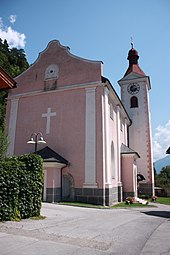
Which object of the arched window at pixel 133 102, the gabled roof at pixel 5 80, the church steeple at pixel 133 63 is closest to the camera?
the gabled roof at pixel 5 80

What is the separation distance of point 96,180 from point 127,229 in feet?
27.2

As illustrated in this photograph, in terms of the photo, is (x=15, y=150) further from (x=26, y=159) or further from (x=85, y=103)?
(x=26, y=159)

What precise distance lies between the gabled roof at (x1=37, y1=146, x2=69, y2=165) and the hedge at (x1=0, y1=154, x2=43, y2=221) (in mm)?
6636

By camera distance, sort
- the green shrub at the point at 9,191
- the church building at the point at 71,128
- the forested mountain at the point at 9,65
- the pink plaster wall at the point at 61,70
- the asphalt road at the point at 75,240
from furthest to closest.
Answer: the forested mountain at the point at 9,65
the pink plaster wall at the point at 61,70
the church building at the point at 71,128
the green shrub at the point at 9,191
the asphalt road at the point at 75,240

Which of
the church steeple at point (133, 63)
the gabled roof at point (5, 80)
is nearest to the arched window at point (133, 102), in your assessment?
the church steeple at point (133, 63)

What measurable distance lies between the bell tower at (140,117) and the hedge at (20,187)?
20596mm

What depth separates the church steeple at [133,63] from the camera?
32.8 meters

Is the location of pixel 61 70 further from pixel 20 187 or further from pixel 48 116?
pixel 20 187

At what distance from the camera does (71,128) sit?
706 inches

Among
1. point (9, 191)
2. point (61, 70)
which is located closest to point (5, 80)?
point (9, 191)

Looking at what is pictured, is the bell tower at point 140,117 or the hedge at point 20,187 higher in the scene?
the bell tower at point 140,117

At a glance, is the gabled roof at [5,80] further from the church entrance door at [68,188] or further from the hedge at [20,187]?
the church entrance door at [68,188]

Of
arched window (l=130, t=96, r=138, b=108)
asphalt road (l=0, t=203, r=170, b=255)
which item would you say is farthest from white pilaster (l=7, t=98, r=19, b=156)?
arched window (l=130, t=96, r=138, b=108)

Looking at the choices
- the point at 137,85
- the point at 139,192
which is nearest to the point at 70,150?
the point at 139,192
